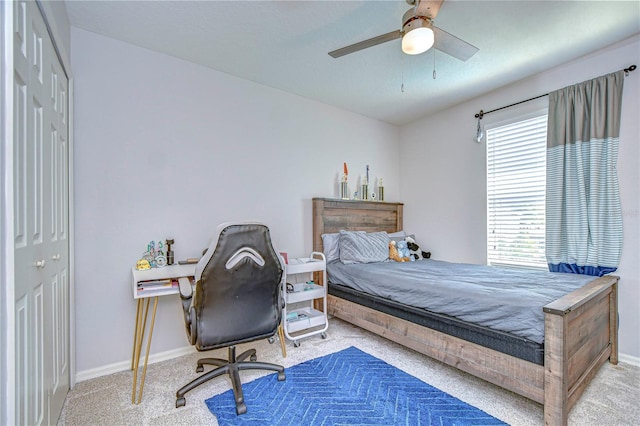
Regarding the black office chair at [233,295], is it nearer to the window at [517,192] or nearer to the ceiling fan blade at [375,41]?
the ceiling fan blade at [375,41]

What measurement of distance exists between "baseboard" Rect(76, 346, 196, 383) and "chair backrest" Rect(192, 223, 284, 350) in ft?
3.39

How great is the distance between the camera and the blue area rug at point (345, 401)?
1.73 metres

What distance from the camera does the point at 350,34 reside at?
234 cm

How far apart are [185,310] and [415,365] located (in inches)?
70.2

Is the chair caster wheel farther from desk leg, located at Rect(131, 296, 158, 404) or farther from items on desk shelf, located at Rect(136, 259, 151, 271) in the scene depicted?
items on desk shelf, located at Rect(136, 259, 151, 271)

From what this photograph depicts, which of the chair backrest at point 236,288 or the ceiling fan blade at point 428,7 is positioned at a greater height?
the ceiling fan blade at point 428,7

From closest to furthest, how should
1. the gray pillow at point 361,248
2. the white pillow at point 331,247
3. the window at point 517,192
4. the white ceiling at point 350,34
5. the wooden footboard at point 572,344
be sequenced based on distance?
the wooden footboard at point 572,344, the white ceiling at point 350,34, the window at point 517,192, the gray pillow at point 361,248, the white pillow at point 331,247

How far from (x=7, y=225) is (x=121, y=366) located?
6.17ft

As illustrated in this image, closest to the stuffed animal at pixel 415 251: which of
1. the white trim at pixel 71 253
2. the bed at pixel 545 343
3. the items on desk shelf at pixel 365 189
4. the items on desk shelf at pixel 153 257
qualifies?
the items on desk shelf at pixel 365 189

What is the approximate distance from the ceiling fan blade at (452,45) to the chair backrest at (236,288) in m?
1.67

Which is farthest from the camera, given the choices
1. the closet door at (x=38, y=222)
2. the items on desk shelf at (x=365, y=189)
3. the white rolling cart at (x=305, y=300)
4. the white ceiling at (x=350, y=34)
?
the items on desk shelf at (x=365, y=189)

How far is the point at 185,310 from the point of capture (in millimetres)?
1810

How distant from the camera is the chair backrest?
180 centimetres

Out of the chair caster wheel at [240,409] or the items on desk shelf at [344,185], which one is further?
the items on desk shelf at [344,185]
